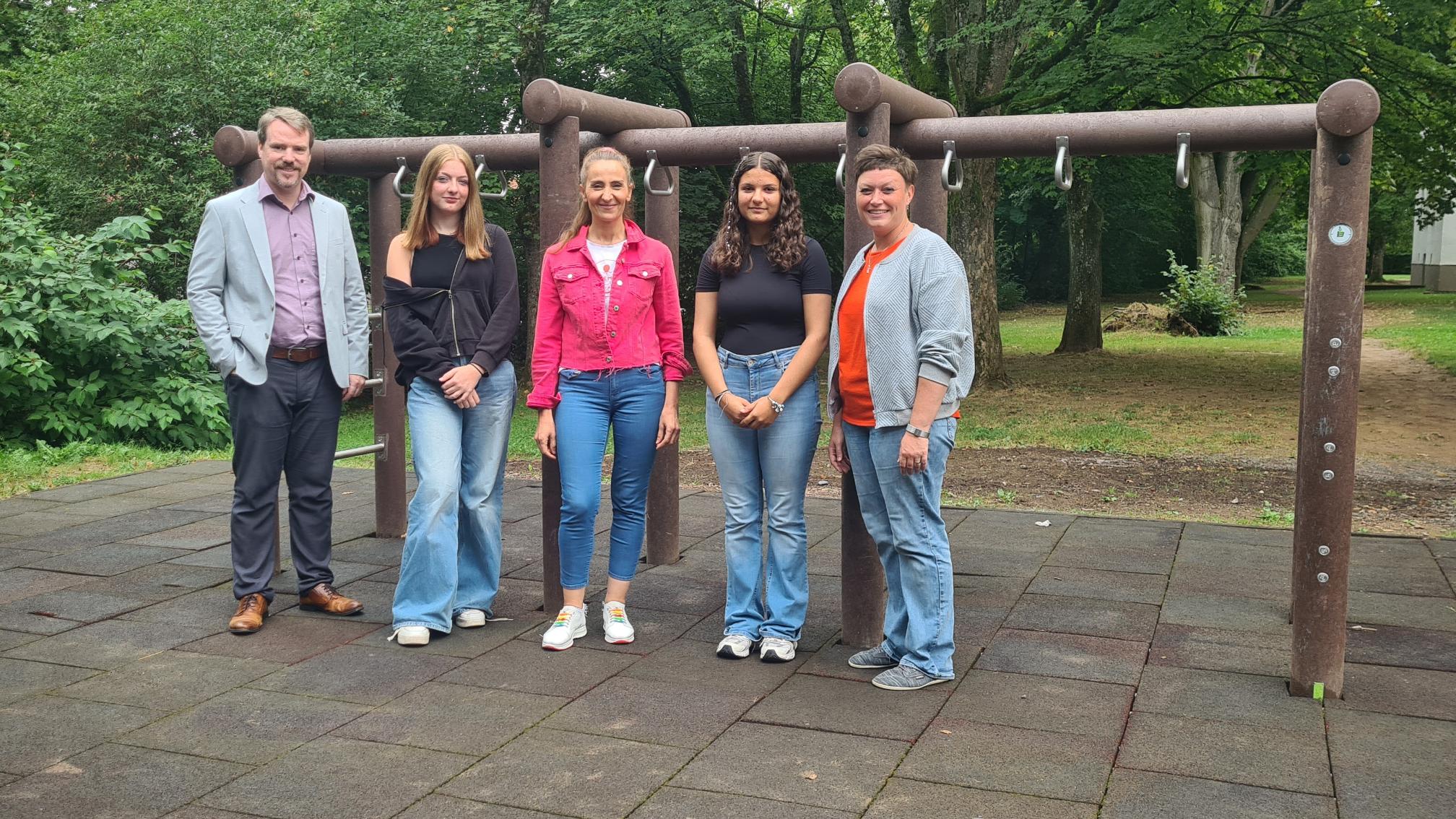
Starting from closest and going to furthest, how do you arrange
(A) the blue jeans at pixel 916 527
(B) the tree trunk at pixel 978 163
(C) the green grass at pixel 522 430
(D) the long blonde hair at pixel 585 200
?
(A) the blue jeans at pixel 916 527 < (D) the long blonde hair at pixel 585 200 < (C) the green grass at pixel 522 430 < (B) the tree trunk at pixel 978 163

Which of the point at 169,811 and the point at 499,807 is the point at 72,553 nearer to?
the point at 169,811

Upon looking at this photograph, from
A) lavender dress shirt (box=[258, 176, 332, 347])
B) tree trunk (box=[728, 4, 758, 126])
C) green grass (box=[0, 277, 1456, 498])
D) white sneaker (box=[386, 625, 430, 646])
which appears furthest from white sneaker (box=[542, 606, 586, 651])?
tree trunk (box=[728, 4, 758, 126])

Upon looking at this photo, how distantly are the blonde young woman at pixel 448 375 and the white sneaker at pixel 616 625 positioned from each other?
0.55m

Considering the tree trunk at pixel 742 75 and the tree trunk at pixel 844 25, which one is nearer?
the tree trunk at pixel 844 25

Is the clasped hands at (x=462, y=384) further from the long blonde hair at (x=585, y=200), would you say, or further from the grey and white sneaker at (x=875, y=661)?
the grey and white sneaker at (x=875, y=661)

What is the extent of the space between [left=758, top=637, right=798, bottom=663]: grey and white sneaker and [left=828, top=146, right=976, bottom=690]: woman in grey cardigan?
35cm

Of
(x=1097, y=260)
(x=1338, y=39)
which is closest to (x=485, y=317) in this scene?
(x=1338, y=39)

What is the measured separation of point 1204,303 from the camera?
24.6 m

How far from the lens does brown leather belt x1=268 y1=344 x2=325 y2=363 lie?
16.8 ft

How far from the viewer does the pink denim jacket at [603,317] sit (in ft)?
15.5

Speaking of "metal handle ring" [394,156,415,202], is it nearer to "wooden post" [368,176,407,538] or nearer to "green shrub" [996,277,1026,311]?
"wooden post" [368,176,407,538]

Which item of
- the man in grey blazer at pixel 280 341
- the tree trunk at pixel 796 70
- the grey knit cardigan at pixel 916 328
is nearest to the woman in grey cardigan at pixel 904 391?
the grey knit cardigan at pixel 916 328

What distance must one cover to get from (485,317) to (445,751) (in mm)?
1944

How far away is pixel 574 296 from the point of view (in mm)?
4730
